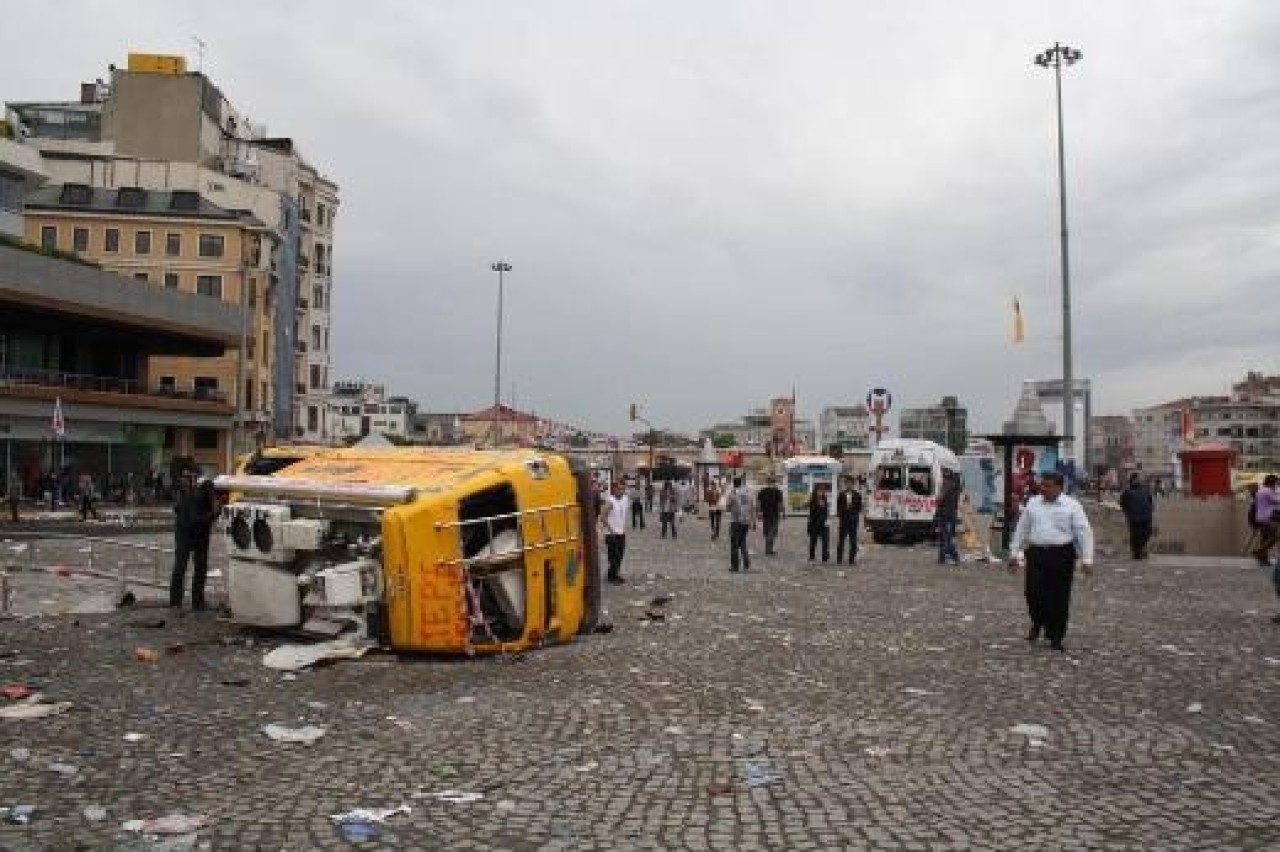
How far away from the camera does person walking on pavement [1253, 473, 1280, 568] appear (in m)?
20.7

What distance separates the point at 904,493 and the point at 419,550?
22.6 m

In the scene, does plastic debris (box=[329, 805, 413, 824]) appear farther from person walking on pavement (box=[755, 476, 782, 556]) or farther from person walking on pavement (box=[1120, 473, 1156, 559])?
person walking on pavement (box=[1120, 473, 1156, 559])

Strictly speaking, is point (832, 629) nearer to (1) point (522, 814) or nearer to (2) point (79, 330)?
(1) point (522, 814)

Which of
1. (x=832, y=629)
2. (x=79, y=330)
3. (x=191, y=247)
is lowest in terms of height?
(x=832, y=629)

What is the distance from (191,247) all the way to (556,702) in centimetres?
6169

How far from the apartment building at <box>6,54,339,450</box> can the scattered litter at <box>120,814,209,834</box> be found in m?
53.5

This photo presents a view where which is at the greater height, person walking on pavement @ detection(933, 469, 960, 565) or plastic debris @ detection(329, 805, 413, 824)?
person walking on pavement @ detection(933, 469, 960, 565)

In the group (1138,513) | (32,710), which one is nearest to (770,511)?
(1138,513)

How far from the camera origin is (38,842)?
5086mm

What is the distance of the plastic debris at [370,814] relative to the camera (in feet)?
17.9

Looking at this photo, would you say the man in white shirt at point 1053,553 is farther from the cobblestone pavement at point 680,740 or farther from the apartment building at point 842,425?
the apartment building at point 842,425

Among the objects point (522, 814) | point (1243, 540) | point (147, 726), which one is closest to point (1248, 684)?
point (522, 814)

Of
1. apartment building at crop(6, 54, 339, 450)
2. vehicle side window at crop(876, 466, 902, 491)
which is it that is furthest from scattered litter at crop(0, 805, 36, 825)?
apartment building at crop(6, 54, 339, 450)

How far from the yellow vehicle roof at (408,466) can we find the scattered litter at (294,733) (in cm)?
300
